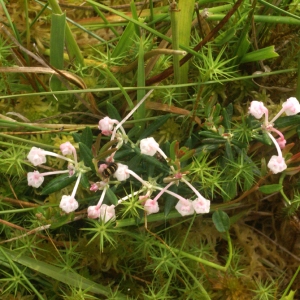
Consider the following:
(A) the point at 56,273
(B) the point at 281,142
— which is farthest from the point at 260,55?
(A) the point at 56,273

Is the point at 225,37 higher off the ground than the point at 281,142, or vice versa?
the point at 225,37

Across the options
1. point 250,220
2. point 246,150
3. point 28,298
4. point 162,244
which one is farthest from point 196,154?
point 28,298

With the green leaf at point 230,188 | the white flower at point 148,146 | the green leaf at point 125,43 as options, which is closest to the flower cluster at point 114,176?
the white flower at point 148,146

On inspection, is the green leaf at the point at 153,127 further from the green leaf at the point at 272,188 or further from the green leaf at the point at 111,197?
the green leaf at the point at 272,188

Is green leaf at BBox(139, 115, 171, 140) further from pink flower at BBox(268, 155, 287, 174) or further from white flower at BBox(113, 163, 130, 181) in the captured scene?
pink flower at BBox(268, 155, 287, 174)

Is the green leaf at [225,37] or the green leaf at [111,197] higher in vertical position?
the green leaf at [225,37]

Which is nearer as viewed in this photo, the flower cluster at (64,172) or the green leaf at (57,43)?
the flower cluster at (64,172)

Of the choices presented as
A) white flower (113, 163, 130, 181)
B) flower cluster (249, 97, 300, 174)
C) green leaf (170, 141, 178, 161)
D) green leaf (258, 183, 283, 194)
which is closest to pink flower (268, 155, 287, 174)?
flower cluster (249, 97, 300, 174)

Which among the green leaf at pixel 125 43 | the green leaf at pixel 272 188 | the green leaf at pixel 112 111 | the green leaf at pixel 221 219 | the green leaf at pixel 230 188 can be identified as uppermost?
the green leaf at pixel 125 43

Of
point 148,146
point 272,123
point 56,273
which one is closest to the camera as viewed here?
point 148,146

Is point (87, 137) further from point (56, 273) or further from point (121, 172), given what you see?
point (56, 273)
